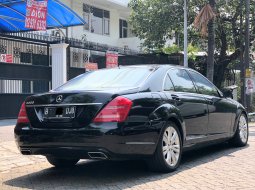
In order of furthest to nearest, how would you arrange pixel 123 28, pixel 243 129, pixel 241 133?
1. pixel 123 28
2. pixel 243 129
3. pixel 241 133

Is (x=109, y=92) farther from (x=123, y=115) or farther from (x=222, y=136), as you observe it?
(x=222, y=136)

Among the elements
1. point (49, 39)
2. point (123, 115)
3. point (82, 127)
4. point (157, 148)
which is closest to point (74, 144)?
point (82, 127)

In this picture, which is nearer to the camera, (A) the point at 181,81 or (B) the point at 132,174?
(B) the point at 132,174

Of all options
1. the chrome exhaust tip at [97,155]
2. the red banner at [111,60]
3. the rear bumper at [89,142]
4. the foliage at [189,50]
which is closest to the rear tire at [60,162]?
the rear bumper at [89,142]

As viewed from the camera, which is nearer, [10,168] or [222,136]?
[10,168]

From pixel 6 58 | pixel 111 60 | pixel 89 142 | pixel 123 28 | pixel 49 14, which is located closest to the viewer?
pixel 89 142

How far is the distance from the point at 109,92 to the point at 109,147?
2.37ft

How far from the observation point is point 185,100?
266 inches

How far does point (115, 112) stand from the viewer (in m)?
5.41

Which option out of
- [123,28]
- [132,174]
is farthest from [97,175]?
[123,28]

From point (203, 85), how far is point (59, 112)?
308 centimetres

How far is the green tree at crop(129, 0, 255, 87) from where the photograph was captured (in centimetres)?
2397

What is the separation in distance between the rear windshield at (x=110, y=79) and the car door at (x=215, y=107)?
1350mm

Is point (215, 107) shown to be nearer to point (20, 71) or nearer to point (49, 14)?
point (20, 71)
